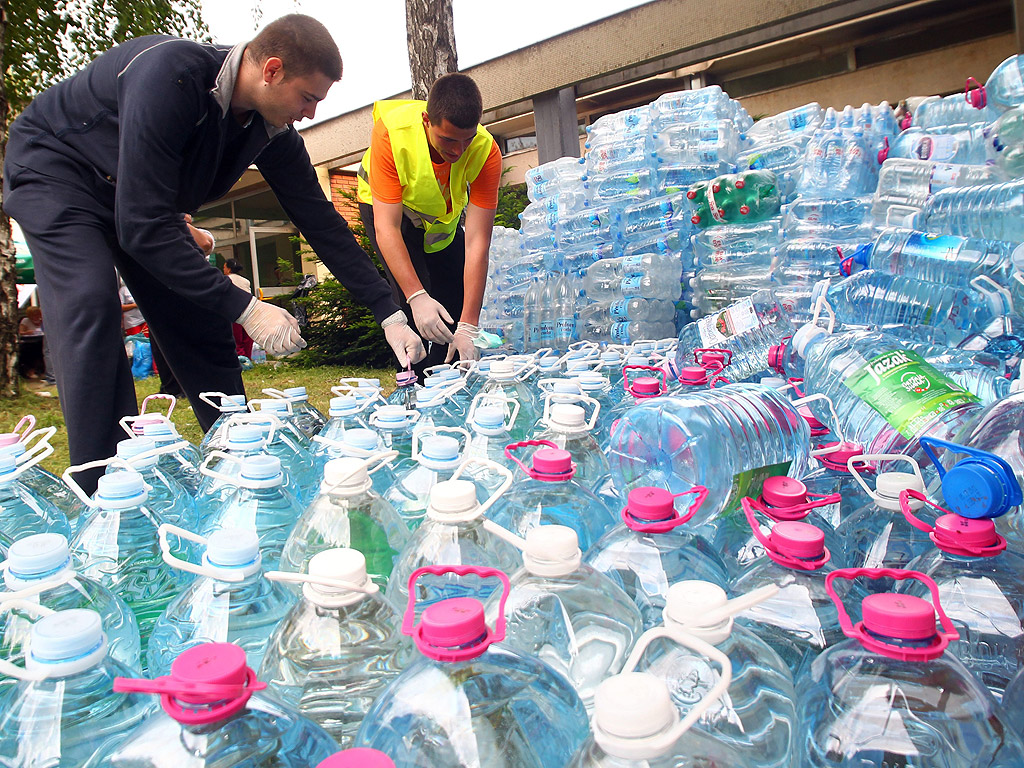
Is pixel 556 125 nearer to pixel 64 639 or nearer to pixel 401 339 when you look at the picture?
pixel 401 339

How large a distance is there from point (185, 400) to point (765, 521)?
234 inches

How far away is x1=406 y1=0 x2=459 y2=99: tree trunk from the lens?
546 cm

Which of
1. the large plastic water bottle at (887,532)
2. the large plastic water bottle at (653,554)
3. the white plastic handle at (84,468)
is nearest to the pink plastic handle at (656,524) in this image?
the large plastic water bottle at (653,554)

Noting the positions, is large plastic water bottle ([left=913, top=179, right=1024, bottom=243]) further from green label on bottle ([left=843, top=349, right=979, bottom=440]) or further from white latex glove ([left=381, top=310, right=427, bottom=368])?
white latex glove ([left=381, top=310, right=427, bottom=368])

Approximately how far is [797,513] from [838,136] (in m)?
4.20

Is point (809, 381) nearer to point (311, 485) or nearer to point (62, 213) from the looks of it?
point (311, 485)

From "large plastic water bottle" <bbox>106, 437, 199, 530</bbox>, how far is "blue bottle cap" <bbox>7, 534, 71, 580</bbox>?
1.58ft

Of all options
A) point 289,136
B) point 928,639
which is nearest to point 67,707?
point 928,639

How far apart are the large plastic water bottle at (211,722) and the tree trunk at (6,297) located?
7.30 m

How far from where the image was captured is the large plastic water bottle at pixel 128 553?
1021 mm

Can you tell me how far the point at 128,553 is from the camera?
3.41 ft

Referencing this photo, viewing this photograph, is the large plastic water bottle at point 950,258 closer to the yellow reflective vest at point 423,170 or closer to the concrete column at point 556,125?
the yellow reflective vest at point 423,170

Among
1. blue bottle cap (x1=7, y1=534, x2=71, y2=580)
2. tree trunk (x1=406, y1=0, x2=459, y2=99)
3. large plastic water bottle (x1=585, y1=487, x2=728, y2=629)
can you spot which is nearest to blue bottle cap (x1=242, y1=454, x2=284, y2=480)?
blue bottle cap (x1=7, y1=534, x2=71, y2=580)

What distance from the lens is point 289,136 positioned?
2516 mm
